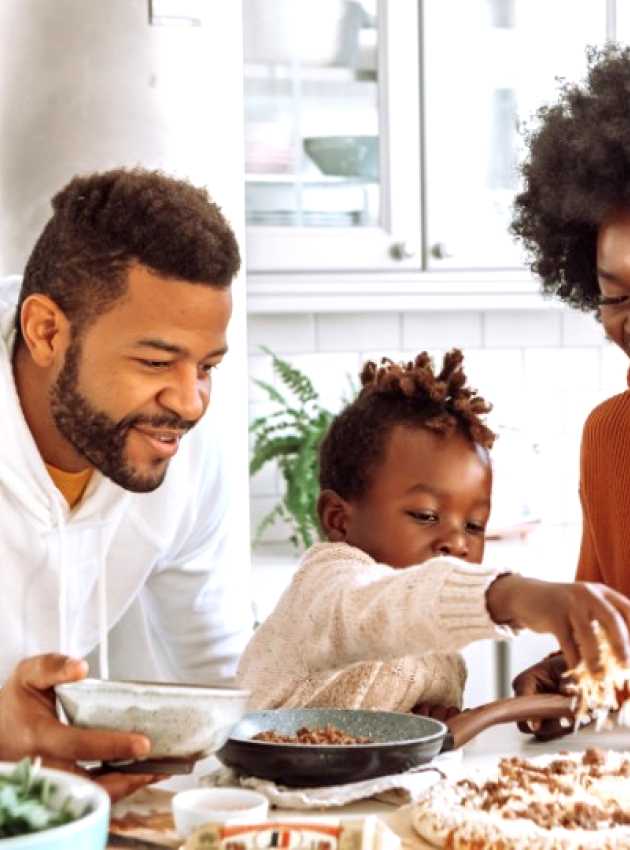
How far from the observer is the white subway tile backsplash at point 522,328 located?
4324 mm

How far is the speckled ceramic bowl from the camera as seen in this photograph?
1.40 meters

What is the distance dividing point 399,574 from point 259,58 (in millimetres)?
2369

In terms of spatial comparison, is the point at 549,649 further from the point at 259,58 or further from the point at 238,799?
the point at 238,799

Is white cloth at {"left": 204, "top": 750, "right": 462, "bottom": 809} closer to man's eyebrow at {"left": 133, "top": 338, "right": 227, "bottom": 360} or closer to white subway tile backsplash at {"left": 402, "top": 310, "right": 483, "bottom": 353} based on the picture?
man's eyebrow at {"left": 133, "top": 338, "right": 227, "bottom": 360}

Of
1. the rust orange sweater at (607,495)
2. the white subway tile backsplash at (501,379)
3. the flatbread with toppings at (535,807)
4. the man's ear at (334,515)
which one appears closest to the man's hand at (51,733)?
the flatbread with toppings at (535,807)

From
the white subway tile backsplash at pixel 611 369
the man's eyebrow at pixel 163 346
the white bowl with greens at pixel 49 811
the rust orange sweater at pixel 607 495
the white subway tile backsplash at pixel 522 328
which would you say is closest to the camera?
the white bowl with greens at pixel 49 811

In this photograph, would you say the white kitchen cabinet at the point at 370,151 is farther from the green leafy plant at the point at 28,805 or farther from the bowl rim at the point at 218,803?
the green leafy plant at the point at 28,805

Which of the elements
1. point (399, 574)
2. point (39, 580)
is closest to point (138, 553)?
point (39, 580)

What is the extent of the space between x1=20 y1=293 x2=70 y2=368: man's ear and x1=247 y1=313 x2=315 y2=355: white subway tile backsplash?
Result: 212cm

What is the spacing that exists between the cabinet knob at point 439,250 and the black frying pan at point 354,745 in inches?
86.3

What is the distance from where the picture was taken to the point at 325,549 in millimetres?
1931

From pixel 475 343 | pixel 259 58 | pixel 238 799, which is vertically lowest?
pixel 238 799

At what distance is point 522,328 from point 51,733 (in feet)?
10.0

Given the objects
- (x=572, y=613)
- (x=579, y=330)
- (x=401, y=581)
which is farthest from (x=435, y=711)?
(x=579, y=330)
